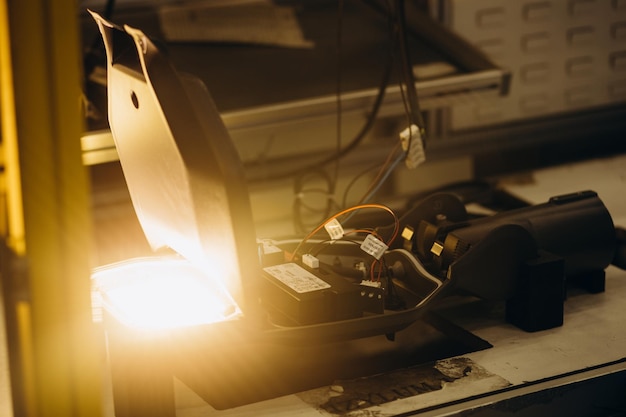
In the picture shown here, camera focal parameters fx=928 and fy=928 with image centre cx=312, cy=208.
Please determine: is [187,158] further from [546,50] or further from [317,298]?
[546,50]

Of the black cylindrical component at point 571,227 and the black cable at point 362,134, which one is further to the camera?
the black cable at point 362,134

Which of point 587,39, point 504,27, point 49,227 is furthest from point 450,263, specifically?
point 587,39

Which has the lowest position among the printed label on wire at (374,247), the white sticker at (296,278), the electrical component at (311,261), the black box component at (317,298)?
the black box component at (317,298)

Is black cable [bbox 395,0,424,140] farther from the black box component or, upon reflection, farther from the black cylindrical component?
the black box component

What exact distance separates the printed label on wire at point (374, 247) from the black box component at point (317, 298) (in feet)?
0.30

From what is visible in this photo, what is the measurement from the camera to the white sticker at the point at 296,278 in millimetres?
1405

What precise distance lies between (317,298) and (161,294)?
246mm

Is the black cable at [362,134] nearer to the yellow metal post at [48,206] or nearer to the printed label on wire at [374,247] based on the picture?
the printed label on wire at [374,247]

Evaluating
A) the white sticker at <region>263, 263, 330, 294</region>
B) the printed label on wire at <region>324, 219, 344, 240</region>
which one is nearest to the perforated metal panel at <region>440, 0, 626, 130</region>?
the printed label on wire at <region>324, 219, 344, 240</region>

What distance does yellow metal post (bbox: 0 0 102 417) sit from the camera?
0.96 m

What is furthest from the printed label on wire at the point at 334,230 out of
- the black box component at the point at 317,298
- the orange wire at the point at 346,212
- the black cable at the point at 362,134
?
the black cable at the point at 362,134

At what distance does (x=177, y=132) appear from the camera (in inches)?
47.6

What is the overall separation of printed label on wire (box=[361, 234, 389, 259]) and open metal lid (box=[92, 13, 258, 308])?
312 mm

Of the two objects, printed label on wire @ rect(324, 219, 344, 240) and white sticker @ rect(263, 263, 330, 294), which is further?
printed label on wire @ rect(324, 219, 344, 240)
